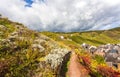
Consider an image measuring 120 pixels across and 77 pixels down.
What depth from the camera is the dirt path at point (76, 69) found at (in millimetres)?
31231

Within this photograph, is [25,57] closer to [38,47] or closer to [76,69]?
[38,47]

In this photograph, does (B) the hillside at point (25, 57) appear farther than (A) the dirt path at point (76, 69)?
No

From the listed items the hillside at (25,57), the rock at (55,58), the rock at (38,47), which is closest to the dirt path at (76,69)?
the hillside at (25,57)

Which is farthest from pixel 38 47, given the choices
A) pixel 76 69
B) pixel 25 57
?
pixel 76 69

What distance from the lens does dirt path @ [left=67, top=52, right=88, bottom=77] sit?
31231mm

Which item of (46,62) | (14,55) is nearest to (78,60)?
(46,62)

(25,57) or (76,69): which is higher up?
(25,57)

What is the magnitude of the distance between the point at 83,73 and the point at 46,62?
7.41 metres

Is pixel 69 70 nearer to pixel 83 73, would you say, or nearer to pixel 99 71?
pixel 83 73

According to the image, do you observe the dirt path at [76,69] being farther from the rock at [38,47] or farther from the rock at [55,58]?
the rock at [38,47]

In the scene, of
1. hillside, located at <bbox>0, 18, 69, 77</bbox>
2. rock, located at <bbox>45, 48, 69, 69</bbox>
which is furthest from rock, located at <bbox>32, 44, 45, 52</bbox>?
Result: rock, located at <bbox>45, 48, 69, 69</bbox>

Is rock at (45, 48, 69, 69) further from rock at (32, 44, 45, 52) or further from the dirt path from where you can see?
the dirt path

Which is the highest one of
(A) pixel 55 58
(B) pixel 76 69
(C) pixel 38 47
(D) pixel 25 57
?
(C) pixel 38 47

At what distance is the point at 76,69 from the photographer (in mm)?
33188
